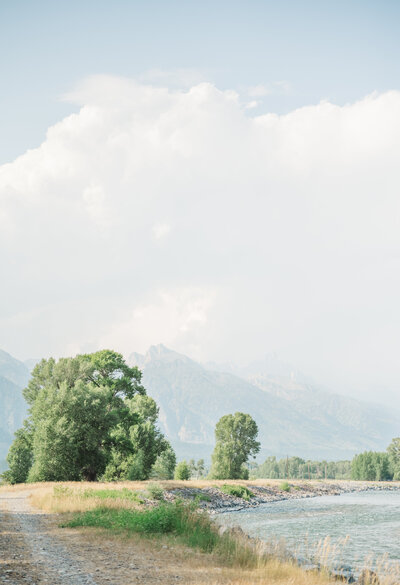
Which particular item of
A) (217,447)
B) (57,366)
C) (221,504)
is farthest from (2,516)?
(217,447)

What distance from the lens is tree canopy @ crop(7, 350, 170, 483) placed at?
57781 millimetres

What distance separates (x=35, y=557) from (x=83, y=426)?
41.1 metres

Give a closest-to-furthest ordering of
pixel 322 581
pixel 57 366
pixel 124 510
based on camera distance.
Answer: pixel 322 581 → pixel 124 510 → pixel 57 366

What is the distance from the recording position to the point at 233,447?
123 meters

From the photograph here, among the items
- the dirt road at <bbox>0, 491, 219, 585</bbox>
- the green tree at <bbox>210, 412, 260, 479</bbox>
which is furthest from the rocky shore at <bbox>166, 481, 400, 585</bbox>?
the green tree at <bbox>210, 412, 260, 479</bbox>

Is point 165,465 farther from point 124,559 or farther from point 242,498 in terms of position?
point 124,559

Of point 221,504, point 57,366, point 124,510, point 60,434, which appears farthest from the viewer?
point 221,504

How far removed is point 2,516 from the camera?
3030 centimetres

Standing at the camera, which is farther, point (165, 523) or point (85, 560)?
point (165, 523)

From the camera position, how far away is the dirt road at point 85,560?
1553 centimetres

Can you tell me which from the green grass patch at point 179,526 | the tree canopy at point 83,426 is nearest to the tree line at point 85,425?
the tree canopy at point 83,426

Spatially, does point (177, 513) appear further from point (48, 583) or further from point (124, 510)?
point (48, 583)

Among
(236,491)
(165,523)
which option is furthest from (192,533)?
(236,491)

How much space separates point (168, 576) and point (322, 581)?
5.65 m
